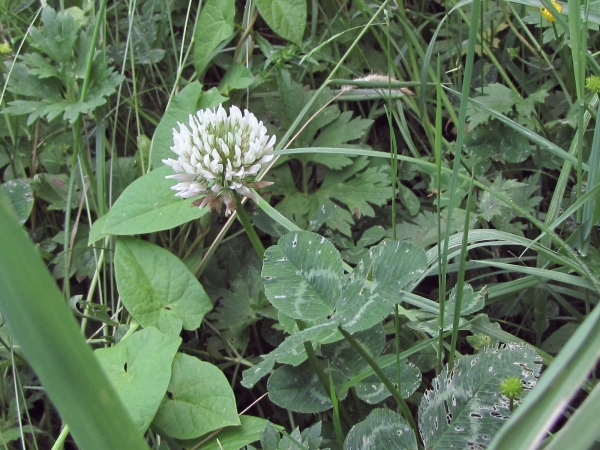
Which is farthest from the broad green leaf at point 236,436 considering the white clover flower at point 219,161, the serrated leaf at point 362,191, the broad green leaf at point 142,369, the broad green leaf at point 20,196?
the broad green leaf at point 20,196

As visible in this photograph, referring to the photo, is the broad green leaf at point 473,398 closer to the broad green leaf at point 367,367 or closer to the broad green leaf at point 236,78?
the broad green leaf at point 367,367

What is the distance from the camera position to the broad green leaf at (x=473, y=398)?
0.66 metres

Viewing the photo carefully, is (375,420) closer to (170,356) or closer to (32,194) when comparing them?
(170,356)

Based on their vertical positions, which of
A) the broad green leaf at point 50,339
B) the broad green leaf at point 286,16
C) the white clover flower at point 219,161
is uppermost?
the broad green leaf at point 286,16

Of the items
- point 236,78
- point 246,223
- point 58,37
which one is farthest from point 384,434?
point 58,37

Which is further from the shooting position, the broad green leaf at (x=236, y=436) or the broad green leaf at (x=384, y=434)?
the broad green leaf at (x=236, y=436)

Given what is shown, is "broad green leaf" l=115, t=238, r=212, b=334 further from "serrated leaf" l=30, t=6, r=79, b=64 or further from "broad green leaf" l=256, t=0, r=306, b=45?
"broad green leaf" l=256, t=0, r=306, b=45

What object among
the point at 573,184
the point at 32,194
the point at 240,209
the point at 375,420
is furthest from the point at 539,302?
the point at 32,194

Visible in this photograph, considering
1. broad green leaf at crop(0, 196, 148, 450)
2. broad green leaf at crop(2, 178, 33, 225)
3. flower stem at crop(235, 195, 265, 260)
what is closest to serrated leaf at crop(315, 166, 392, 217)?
flower stem at crop(235, 195, 265, 260)

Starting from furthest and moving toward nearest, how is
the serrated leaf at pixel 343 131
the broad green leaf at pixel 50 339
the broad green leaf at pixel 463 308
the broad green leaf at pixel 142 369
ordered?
1. the serrated leaf at pixel 343 131
2. the broad green leaf at pixel 142 369
3. the broad green leaf at pixel 463 308
4. the broad green leaf at pixel 50 339

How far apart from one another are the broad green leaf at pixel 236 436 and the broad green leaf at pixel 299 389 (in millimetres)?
71

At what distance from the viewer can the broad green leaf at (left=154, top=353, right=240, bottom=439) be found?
93cm

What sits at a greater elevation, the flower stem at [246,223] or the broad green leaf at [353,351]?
the flower stem at [246,223]

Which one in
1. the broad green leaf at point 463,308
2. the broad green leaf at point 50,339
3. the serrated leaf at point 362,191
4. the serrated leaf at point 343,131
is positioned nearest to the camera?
the broad green leaf at point 50,339
